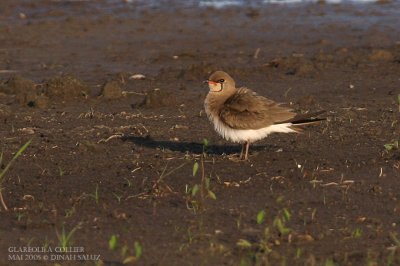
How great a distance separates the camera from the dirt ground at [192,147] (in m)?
6.54

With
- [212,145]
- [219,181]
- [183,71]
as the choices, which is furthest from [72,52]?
[219,181]

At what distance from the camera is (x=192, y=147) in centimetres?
927

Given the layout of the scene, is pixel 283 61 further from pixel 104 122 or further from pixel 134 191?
pixel 134 191

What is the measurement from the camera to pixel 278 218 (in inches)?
261

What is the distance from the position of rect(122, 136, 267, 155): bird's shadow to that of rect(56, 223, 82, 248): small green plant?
246 cm

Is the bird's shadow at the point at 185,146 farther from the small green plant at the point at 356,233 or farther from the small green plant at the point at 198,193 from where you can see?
the small green plant at the point at 356,233

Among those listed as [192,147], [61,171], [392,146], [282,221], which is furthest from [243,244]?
[192,147]

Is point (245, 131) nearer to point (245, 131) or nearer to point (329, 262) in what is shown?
point (245, 131)

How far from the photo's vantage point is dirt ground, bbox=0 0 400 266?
21.4 feet

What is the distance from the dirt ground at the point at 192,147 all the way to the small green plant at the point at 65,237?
2 centimetres

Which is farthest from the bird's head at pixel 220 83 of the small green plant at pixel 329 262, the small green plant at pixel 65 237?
the small green plant at pixel 329 262

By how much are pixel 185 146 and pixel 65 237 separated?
117 inches

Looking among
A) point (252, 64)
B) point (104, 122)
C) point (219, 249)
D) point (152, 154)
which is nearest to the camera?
point (219, 249)

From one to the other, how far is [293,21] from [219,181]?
9.57m
